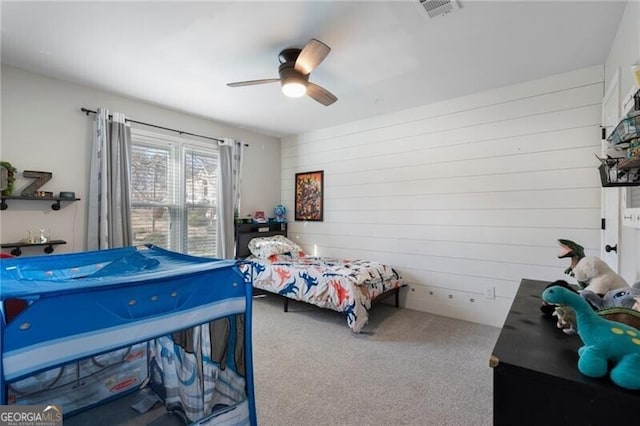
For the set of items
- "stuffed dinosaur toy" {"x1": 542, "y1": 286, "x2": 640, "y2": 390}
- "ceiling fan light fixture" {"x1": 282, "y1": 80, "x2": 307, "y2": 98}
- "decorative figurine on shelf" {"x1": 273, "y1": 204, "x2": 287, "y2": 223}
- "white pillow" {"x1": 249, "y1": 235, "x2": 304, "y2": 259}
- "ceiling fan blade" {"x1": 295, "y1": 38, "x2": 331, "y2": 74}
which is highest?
"ceiling fan blade" {"x1": 295, "y1": 38, "x2": 331, "y2": 74}

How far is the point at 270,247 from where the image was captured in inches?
167

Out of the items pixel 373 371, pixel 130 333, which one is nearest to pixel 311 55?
pixel 130 333

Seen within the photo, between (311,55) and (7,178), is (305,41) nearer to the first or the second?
(311,55)

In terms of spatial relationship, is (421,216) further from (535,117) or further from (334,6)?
(334,6)

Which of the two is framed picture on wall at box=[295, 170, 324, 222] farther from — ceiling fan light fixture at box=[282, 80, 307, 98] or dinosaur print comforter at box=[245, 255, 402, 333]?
ceiling fan light fixture at box=[282, 80, 307, 98]

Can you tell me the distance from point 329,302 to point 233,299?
6.46ft

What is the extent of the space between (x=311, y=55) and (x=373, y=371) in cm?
248

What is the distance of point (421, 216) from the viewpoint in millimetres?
3689

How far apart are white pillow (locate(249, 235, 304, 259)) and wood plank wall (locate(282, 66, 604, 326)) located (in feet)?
2.20

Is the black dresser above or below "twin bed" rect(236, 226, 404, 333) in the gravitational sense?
above

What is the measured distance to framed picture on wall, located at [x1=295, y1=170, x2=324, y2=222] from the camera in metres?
4.71

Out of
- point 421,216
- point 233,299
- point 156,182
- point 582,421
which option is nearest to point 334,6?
point 233,299

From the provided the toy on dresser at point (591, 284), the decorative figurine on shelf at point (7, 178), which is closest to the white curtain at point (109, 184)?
the decorative figurine on shelf at point (7, 178)

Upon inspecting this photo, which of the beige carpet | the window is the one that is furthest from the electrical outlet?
the window
